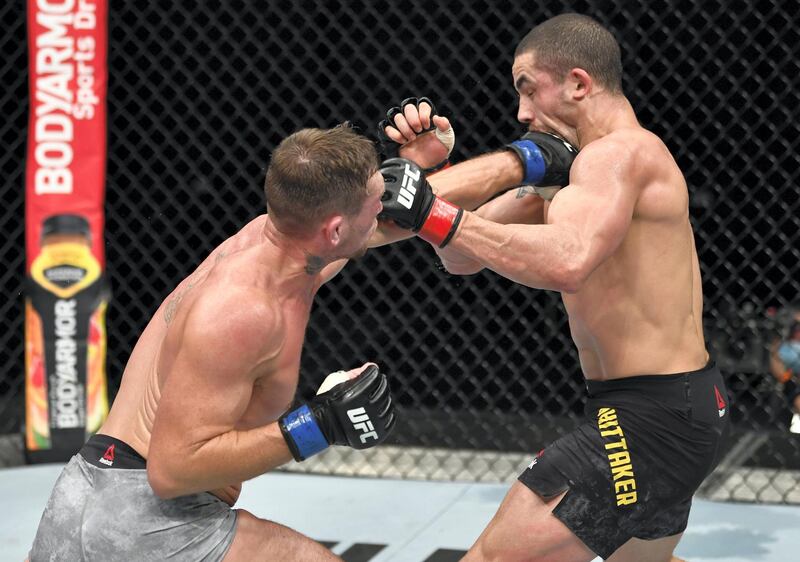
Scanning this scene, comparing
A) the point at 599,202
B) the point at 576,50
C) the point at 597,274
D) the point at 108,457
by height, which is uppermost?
the point at 576,50

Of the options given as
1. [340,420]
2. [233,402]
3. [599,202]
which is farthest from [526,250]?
[233,402]

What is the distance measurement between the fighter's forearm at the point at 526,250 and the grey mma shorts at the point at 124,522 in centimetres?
66

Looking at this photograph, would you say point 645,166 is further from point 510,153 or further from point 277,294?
point 277,294

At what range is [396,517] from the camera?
371cm

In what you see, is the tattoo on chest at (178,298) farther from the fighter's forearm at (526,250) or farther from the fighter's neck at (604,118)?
the fighter's neck at (604,118)

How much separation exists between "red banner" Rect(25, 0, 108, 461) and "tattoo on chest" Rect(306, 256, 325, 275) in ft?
7.81

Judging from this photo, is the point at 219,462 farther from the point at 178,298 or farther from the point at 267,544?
the point at 178,298

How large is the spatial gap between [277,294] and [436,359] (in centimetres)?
306

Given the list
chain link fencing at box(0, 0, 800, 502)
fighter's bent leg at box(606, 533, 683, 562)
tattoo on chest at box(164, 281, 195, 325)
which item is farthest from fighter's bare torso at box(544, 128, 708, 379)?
chain link fencing at box(0, 0, 800, 502)

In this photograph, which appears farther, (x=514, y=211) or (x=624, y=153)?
(x=514, y=211)

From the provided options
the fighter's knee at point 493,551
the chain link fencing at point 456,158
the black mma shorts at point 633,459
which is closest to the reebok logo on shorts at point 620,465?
the black mma shorts at point 633,459

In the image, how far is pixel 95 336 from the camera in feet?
13.7

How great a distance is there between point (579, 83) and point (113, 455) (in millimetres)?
1146

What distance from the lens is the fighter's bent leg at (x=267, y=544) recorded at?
194cm
